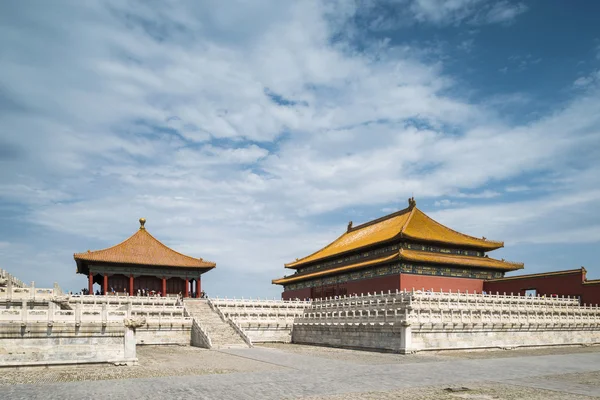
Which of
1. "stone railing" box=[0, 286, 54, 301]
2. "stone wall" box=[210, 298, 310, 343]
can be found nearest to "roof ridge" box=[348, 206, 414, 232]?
A: "stone wall" box=[210, 298, 310, 343]

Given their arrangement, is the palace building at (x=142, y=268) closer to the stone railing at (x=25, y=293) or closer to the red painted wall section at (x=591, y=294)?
the stone railing at (x=25, y=293)

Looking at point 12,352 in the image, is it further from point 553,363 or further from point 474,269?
point 474,269

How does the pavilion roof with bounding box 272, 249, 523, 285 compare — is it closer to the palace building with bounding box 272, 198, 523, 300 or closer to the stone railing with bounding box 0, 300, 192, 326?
the palace building with bounding box 272, 198, 523, 300

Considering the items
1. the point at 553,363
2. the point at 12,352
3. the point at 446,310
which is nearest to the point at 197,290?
the point at 446,310

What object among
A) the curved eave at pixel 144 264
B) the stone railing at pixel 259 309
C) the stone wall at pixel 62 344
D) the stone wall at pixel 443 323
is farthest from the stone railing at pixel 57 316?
the curved eave at pixel 144 264

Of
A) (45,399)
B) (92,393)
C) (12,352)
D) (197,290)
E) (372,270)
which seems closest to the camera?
(45,399)

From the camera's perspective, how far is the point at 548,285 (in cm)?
4091

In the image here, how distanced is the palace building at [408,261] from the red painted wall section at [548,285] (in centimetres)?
192

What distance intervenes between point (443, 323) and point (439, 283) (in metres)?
16.0

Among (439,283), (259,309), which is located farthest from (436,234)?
(259,309)

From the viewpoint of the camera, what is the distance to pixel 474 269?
4547cm

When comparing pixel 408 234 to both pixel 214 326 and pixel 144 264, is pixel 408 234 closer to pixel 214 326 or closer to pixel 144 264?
pixel 214 326

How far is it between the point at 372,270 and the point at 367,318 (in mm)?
15383

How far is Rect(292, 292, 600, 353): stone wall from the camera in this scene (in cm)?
2727
